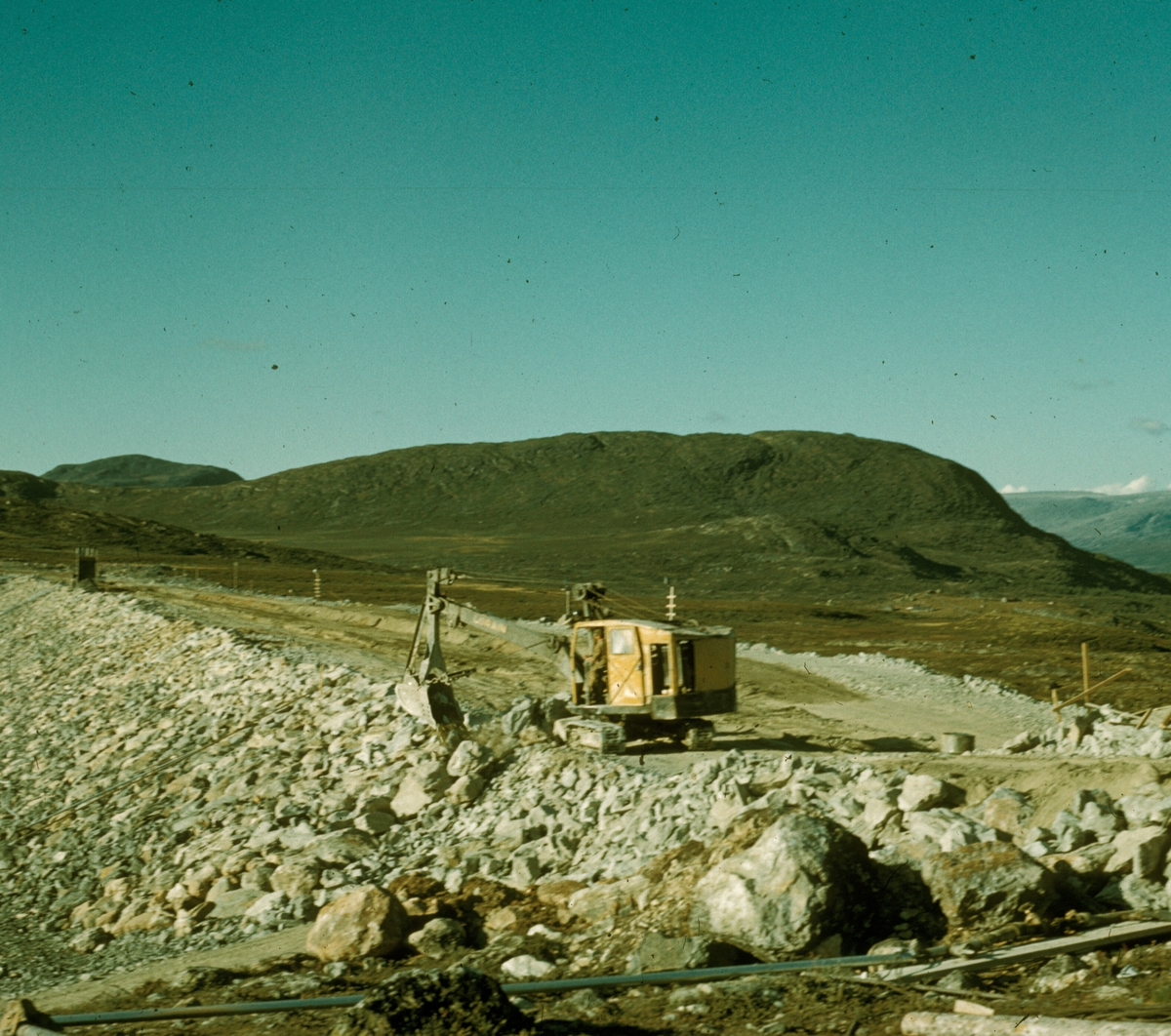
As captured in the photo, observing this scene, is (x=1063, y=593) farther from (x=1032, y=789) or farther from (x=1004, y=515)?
(x=1032, y=789)

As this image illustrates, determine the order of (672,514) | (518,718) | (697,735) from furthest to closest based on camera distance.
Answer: (672,514) < (518,718) < (697,735)

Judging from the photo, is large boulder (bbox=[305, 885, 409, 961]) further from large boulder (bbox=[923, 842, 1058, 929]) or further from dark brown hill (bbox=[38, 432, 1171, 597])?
dark brown hill (bbox=[38, 432, 1171, 597])

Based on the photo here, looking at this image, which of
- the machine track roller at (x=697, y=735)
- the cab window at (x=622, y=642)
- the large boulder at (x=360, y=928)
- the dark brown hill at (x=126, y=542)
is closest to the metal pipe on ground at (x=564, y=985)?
the large boulder at (x=360, y=928)

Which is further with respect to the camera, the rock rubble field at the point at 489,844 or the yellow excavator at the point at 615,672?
the yellow excavator at the point at 615,672

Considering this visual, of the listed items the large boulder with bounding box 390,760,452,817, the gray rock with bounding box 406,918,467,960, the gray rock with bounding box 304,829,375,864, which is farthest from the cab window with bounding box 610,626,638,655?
the gray rock with bounding box 406,918,467,960

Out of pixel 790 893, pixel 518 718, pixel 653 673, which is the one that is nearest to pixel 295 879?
pixel 518 718

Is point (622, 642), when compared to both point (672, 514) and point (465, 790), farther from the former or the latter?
point (672, 514)

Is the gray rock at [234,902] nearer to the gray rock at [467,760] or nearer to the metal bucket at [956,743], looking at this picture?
the gray rock at [467,760]
